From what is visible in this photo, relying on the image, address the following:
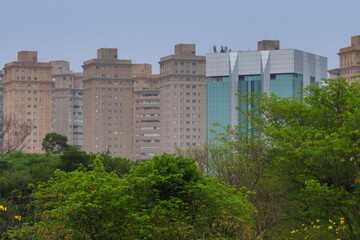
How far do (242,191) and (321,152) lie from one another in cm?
501

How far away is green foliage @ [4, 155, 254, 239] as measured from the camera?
88.7 feet

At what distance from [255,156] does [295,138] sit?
5253mm

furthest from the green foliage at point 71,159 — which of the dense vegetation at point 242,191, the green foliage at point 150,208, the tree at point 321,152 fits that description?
the green foliage at point 150,208

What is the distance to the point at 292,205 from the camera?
39625 millimetres

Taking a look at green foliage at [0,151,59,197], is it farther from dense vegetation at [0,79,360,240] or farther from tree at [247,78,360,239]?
tree at [247,78,360,239]


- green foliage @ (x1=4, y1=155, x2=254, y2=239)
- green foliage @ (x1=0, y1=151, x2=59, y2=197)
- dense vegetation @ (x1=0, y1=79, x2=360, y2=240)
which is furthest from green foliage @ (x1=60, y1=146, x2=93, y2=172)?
green foliage @ (x1=4, y1=155, x2=254, y2=239)

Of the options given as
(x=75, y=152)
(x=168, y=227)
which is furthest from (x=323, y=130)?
(x=75, y=152)

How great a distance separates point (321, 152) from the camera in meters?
32.8

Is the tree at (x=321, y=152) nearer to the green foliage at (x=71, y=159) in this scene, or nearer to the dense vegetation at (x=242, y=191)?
the dense vegetation at (x=242, y=191)

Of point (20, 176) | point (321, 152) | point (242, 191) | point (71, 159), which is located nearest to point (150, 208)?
point (321, 152)

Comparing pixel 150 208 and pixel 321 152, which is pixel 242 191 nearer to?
pixel 321 152

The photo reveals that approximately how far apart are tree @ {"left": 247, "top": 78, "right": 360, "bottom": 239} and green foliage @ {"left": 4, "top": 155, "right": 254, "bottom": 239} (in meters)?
4.92

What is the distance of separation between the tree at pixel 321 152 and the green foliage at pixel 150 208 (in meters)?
4.92

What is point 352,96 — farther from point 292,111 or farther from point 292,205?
point 292,205
